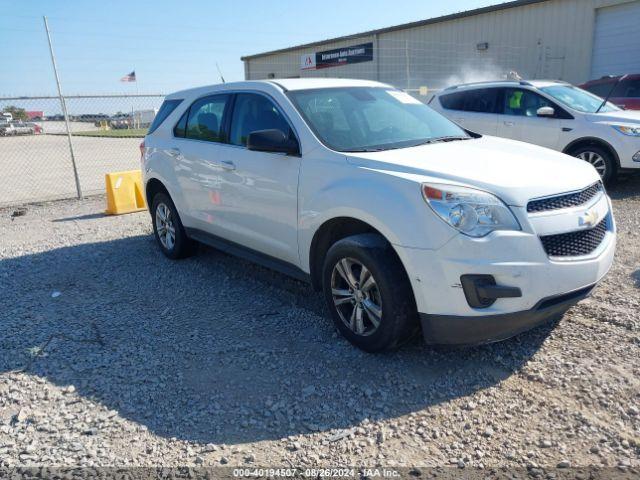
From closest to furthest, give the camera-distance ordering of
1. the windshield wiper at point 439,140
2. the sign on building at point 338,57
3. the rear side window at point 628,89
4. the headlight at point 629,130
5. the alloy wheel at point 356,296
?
1. the alloy wheel at point 356,296
2. the windshield wiper at point 439,140
3. the headlight at point 629,130
4. the rear side window at point 628,89
5. the sign on building at point 338,57

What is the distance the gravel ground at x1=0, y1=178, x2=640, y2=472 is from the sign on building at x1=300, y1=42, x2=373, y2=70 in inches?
865

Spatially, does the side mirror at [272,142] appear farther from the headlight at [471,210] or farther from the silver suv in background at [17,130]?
the silver suv in background at [17,130]

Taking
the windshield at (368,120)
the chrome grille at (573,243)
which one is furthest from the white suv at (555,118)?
the chrome grille at (573,243)

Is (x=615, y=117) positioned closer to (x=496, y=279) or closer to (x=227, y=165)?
(x=227, y=165)

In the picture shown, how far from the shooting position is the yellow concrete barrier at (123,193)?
866 centimetres

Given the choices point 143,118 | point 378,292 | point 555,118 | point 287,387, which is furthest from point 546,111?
point 143,118

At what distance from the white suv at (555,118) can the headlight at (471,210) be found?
607 cm

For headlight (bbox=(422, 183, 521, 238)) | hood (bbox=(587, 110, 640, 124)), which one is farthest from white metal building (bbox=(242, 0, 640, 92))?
headlight (bbox=(422, 183, 521, 238))

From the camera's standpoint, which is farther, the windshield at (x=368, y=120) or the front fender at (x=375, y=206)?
the windshield at (x=368, y=120)

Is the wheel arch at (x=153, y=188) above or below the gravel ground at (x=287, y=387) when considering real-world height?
above

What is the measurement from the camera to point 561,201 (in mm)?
3213

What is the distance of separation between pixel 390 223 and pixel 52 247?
536 centimetres

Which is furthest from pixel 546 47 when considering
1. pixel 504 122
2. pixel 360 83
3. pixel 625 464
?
pixel 625 464

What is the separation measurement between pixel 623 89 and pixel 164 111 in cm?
1050
